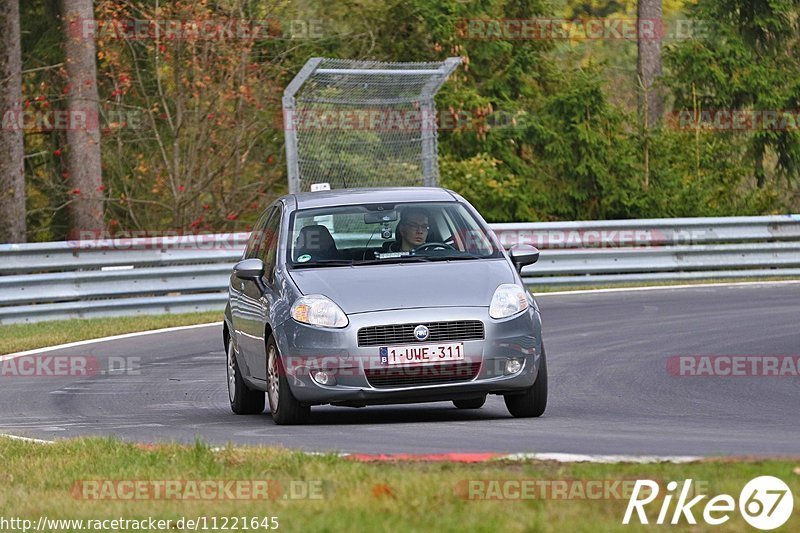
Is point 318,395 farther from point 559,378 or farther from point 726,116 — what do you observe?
point 726,116

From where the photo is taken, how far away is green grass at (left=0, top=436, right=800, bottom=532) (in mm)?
6297

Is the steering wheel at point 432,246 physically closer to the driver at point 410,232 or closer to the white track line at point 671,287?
the driver at point 410,232

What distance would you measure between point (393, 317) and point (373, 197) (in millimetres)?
1888

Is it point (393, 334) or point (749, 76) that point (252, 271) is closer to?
point (393, 334)

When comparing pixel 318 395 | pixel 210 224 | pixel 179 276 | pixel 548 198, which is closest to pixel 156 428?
pixel 318 395

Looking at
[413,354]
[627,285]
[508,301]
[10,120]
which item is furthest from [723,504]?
[10,120]

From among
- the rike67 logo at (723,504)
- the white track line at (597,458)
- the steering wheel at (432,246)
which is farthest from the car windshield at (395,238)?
the rike67 logo at (723,504)

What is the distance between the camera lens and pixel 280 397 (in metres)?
10.6

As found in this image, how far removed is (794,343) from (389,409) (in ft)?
17.4

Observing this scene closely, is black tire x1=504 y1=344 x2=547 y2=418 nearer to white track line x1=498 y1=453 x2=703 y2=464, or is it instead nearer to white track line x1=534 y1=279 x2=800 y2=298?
white track line x1=498 y1=453 x2=703 y2=464

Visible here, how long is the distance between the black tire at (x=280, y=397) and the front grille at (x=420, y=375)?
636 mm

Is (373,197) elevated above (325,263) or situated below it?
above

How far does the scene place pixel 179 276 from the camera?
2158cm

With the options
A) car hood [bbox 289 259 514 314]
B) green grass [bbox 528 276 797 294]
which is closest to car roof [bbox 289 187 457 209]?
car hood [bbox 289 259 514 314]
